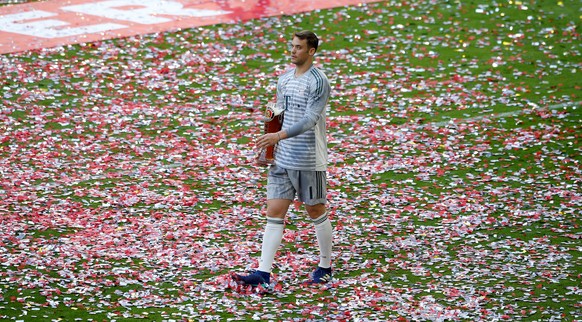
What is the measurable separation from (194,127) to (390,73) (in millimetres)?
4392

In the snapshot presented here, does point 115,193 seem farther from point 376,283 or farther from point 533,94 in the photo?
point 533,94

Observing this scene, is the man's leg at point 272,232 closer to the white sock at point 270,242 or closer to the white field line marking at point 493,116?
the white sock at point 270,242

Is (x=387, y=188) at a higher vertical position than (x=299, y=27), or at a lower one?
lower

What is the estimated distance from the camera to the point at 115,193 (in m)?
13.0

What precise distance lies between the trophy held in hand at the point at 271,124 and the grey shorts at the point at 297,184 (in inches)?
4.0

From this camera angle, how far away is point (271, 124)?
1013 cm

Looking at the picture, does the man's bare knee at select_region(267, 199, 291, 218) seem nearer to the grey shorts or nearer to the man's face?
the grey shorts

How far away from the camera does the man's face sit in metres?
10.0

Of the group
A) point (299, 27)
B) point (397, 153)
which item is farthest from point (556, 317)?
point (299, 27)

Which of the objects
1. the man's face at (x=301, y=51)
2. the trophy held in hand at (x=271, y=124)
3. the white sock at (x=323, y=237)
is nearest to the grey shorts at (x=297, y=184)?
the trophy held in hand at (x=271, y=124)

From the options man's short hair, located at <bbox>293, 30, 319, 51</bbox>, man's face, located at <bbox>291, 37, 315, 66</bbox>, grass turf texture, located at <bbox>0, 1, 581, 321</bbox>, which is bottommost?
grass turf texture, located at <bbox>0, 1, 581, 321</bbox>

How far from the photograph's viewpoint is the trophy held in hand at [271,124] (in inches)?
396

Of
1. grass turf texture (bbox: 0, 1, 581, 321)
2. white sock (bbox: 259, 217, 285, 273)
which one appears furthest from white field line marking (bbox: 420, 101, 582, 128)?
white sock (bbox: 259, 217, 285, 273)

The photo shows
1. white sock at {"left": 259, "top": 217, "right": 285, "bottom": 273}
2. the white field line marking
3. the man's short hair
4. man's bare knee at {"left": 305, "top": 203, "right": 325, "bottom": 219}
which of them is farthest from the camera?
the white field line marking
